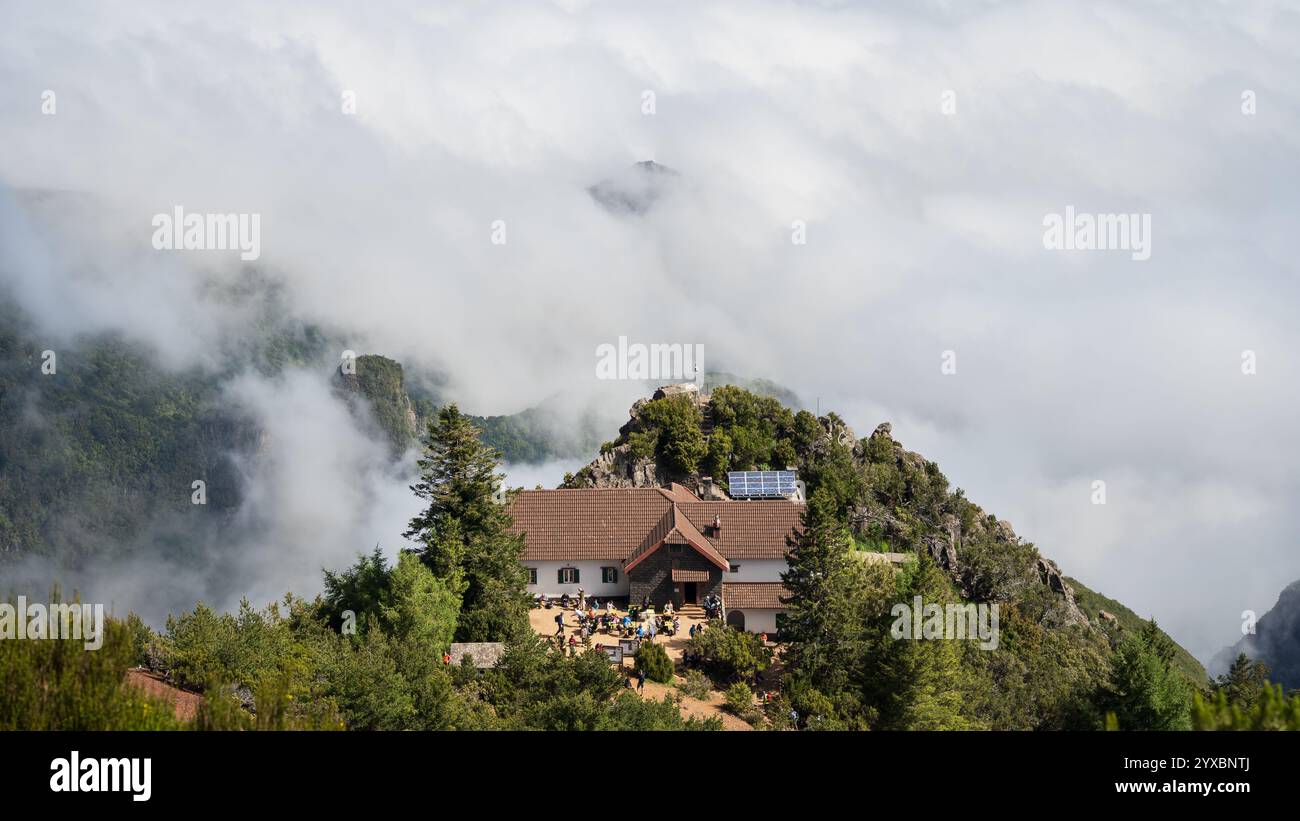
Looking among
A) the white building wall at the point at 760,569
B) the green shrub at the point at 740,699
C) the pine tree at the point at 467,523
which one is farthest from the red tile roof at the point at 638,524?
the green shrub at the point at 740,699

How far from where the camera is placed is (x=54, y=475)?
169 meters

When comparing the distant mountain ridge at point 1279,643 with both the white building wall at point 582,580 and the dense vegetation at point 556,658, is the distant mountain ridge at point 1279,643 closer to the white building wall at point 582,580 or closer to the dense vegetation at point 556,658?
the dense vegetation at point 556,658

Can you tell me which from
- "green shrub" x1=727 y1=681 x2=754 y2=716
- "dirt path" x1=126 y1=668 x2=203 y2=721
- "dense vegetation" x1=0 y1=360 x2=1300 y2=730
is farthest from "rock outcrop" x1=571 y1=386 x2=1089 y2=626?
"dirt path" x1=126 y1=668 x2=203 y2=721

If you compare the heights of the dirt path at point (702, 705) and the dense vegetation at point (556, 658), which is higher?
the dense vegetation at point (556, 658)

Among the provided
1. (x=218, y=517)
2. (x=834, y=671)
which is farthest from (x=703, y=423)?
(x=218, y=517)

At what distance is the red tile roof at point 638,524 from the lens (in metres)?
66.8

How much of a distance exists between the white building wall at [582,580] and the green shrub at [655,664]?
44.8 feet

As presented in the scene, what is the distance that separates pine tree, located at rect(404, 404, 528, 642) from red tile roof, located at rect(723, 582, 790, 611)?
11.4 meters

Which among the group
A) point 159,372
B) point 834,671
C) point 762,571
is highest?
point 159,372

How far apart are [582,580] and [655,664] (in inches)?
606

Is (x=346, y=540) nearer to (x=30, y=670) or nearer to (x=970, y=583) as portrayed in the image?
(x=970, y=583)

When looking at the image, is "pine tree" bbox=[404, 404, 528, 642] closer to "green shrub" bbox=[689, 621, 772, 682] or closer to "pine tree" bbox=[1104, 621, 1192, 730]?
"green shrub" bbox=[689, 621, 772, 682]

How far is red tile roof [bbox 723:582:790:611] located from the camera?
61.7 m
